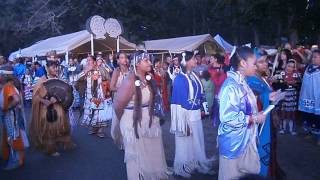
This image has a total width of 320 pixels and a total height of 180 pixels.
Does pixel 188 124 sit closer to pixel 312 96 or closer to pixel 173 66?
pixel 312 96

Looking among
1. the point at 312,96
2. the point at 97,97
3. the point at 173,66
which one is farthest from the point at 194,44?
the point at 312,96

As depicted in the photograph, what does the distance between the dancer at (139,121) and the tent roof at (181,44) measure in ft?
46.1

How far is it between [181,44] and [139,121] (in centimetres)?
1725

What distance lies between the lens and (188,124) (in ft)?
21.6

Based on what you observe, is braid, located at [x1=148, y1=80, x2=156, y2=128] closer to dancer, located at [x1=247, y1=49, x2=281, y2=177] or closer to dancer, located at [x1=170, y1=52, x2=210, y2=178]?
dancer, located at [x1=170, y1=52, x2=210, y2=178]

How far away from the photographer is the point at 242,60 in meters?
4.65

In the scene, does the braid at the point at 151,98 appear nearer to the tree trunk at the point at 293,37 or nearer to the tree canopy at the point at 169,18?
the tree canopy at the point at 169,18

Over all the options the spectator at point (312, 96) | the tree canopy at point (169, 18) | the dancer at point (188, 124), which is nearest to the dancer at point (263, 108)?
the dancer at point (188, 124)

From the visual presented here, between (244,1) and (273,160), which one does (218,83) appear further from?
(273,160)

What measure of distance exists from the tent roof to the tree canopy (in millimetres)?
1774

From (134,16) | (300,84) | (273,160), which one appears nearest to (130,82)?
(273,160)

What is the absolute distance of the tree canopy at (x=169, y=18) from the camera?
17.4 m

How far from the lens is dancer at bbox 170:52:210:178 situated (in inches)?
259

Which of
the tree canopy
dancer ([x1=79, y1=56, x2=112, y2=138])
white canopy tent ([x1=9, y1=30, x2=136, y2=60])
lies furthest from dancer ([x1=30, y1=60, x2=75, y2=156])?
the tree canopy
